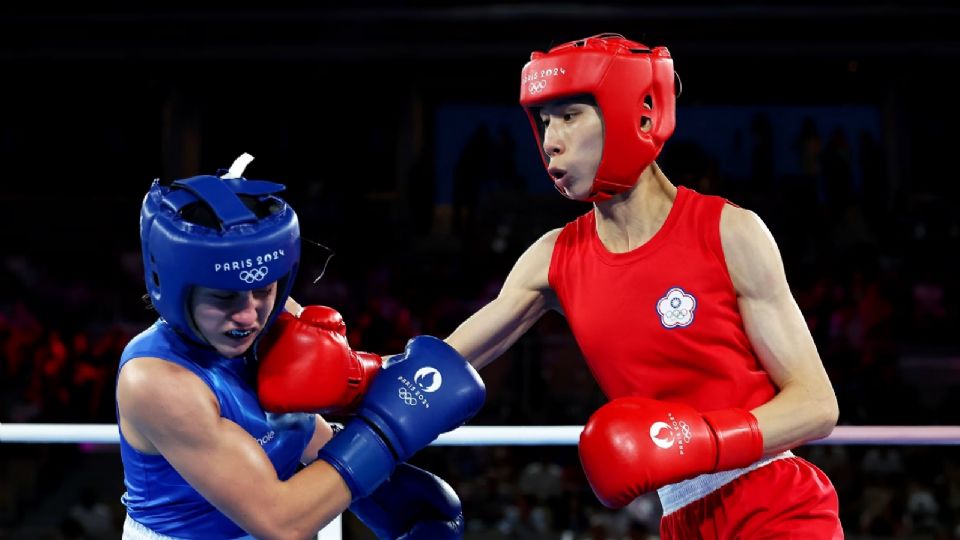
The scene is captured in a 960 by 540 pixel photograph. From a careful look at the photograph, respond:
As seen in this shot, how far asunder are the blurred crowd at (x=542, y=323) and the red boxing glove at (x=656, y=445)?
3.05m

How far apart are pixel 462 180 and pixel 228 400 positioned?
23.5ft

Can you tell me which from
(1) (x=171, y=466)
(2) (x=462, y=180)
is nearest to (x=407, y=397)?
(1) (x=171, y=466)

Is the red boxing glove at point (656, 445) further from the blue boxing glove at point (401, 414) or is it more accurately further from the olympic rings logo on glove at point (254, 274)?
the olympic rings logo on glove at point (254, 274)

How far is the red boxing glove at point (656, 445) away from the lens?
1.60 meters

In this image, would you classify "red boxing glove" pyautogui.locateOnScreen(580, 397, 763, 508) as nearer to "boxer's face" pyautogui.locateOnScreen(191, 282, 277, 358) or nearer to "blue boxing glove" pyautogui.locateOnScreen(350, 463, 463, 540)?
"blue boxing glove" pyautogui.locateOnScreen(350, 463, 463, 540)

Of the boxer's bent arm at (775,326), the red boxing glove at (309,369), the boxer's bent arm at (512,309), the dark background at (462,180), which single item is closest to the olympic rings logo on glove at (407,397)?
the red boxing glove at (309,369)

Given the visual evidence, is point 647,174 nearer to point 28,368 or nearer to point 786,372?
point 786,372

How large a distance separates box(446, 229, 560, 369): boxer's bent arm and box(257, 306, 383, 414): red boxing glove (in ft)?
0.87

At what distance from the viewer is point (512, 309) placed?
2111 millimetres

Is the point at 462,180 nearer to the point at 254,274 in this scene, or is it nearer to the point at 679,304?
the point at 679,304

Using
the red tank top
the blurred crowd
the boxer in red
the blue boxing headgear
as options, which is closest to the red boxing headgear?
the boxer in red

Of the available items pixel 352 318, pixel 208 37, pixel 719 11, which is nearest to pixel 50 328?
pixel 352 318

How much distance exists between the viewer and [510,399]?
6.20 meters

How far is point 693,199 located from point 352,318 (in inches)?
210
